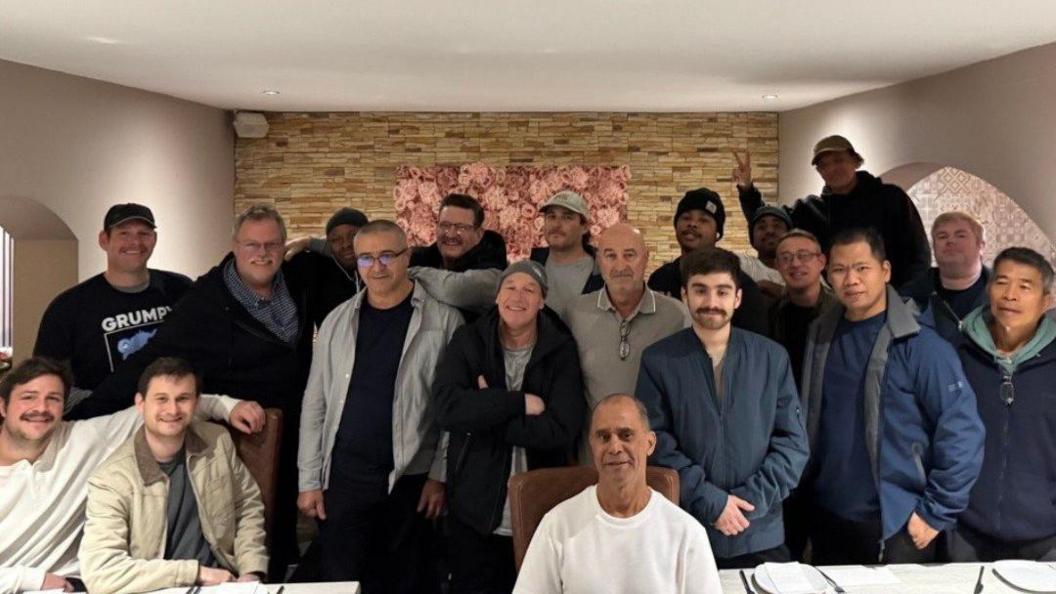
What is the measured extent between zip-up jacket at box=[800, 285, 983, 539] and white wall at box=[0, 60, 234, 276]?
14.0 feet

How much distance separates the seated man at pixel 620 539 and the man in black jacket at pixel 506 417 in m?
0.53

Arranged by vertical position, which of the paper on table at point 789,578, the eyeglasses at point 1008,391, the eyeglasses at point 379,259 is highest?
the eyeglasses at point 379,259

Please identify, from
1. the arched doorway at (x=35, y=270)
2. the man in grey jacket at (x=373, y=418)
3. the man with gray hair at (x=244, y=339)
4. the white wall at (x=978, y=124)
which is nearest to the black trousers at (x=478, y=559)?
the man in grey jacket at (x=373, y=418)

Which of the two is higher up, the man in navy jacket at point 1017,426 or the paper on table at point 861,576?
the man in navy jacket at point 1017,426

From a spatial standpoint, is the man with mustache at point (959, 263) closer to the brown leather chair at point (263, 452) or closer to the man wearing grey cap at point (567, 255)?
the man wearing grey cap at point (567, 255)

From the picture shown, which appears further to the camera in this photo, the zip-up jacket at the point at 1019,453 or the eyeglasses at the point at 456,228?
the eyeglasses at the point at 456,228

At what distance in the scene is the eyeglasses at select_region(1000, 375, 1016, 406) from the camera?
279cm

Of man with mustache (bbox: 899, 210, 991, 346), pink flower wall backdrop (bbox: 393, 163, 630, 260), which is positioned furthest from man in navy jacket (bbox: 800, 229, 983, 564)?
pink flower wall backdrop (bbox: 393, 163, 630, 260)

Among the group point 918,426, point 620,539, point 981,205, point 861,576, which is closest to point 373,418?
point 620,539

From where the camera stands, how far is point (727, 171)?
8172 mm

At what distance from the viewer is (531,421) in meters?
2.84

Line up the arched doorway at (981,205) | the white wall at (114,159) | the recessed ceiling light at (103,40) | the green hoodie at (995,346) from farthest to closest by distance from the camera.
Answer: the arched doorway at (981,205)
the white wall at (114,159)
the recessed ceiling light at (103,40)
the green hoodie at (995,346)

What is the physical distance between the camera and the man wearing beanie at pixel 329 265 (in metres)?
3.53

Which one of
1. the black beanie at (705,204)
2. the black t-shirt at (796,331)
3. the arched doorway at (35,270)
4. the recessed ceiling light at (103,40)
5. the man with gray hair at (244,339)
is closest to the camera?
the man with gray hair at (244,339)
